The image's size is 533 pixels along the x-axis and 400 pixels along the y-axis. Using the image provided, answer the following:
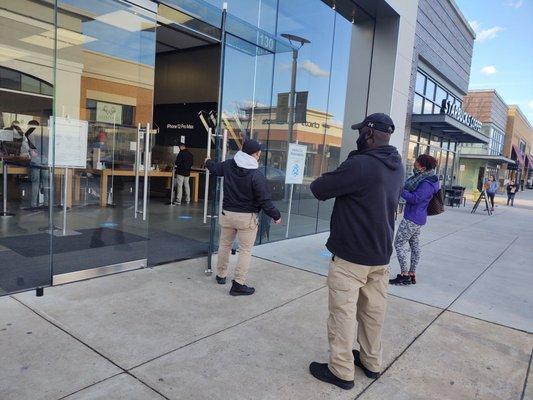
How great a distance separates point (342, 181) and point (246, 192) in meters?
1.88

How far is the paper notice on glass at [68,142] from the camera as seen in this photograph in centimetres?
475

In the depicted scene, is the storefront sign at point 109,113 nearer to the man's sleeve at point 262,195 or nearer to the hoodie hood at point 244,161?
the hoodie hood at point 244,161

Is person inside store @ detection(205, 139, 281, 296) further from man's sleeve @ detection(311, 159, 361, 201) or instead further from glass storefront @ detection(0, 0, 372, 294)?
man's sleeve @ detection(311, 159, 361, 201)

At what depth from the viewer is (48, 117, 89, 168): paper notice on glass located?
4.75m

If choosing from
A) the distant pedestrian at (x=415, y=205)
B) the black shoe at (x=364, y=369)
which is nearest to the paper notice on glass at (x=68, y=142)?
the black shoe at (x=364, y=369)

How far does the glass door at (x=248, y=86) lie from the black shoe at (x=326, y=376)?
3.45 m

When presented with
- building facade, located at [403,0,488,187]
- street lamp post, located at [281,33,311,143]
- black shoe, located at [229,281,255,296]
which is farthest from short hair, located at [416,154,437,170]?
building facade, located at [403,0,488,187]

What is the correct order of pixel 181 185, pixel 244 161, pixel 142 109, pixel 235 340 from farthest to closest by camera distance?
pixel 181 185 < pixel 142 109 < pixel 244 161 < pixel 235 340

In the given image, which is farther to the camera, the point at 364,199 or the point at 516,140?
the point at 516,140

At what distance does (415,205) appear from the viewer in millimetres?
5422

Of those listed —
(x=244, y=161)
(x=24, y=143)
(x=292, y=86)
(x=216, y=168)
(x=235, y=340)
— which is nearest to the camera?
(x=235, y=340)

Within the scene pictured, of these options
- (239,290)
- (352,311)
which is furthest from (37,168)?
(352,311)

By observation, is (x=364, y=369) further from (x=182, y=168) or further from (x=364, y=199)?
(x=182, y=168)

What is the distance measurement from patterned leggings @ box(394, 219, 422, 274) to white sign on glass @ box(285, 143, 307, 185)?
2.57m
